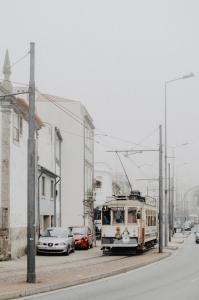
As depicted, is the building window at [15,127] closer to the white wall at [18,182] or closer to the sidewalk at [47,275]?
the white wall at [18,182]

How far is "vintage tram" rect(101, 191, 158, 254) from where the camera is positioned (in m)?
36.0

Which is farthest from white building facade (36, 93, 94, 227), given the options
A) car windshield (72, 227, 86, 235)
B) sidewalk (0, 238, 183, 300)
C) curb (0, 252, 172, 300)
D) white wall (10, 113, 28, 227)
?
curb (0, 252, 172, 300)

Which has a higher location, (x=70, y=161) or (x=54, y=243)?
(x=70, y=161)

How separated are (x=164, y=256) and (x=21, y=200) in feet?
27.2

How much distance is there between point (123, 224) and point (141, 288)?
17.7 m

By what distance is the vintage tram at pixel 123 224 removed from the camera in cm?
3597

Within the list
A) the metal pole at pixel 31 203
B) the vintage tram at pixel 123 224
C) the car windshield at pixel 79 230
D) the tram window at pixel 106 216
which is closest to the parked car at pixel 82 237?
the car windshield at pixel 79 230

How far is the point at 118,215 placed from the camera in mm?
36688

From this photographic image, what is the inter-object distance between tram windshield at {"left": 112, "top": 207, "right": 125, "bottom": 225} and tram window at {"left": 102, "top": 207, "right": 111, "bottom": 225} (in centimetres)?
30

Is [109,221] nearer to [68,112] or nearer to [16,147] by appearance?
[16,147]

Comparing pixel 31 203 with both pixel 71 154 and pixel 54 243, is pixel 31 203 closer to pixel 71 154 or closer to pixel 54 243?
pixel 54 243

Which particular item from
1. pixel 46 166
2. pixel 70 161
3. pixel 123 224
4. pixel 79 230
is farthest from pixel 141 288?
pixel 70 161

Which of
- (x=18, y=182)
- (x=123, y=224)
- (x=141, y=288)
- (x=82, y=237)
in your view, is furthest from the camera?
(x=82, y=237)

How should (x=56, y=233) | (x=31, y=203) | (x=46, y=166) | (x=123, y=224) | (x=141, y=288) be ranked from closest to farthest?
(x=141, y=288)
(x=31, y=203)
(x=56, y=233)
(x=123, y=224)
(x=46, y=166)
